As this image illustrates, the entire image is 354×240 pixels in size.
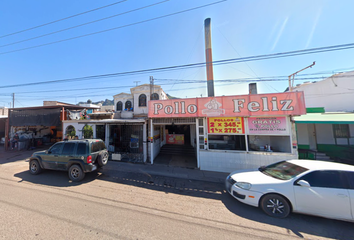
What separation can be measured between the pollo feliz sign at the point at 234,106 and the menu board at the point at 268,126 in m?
0.42

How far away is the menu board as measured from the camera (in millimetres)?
6699

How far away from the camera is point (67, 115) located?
1161cm

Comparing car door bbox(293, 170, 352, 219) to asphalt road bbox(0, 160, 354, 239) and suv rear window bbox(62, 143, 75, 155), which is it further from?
suv rear window bbox(62, 143, 75, 155)

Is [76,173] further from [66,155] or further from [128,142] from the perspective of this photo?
[128,142]

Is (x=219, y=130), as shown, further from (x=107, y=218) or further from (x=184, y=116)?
(x=107, y=218)

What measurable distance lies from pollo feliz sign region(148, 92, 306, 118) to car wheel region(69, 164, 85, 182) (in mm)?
4608

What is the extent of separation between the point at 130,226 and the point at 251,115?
7.20 m

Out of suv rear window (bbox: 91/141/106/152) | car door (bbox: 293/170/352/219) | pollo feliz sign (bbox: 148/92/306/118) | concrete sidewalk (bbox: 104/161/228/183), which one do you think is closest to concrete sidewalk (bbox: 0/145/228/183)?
concrete sidewalk (bbox: 104/161/228/183)

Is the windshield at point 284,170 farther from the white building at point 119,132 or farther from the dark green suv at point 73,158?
the dark green suv at point 73,158

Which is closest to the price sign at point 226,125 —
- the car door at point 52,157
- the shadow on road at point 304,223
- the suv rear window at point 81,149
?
the shadow on road at point 304,223

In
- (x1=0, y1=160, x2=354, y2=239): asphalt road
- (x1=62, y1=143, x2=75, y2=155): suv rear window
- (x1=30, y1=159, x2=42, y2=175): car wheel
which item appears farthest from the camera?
(x1=30, y1=159, x2=42, y2=175): car wheel

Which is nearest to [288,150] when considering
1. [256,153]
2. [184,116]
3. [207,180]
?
[256,153]

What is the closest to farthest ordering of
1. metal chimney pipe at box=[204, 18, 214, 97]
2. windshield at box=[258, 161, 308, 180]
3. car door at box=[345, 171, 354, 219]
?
car door at box=[345, 171, 354, 219], windshield at box=[258, 161, 308, 180], metal chimney pipe at box=[204, 18, 214, 97]

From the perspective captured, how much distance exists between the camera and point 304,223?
330 cm
